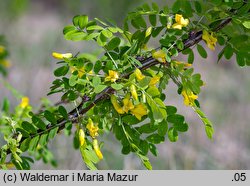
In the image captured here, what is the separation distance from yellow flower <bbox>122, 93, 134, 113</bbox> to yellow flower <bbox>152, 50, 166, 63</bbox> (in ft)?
0.32

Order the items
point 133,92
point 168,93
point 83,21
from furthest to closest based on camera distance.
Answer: point 168,93, point 83,21, point 133,92

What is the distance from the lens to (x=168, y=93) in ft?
13.4

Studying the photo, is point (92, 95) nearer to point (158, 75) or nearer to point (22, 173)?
point (158, 75)

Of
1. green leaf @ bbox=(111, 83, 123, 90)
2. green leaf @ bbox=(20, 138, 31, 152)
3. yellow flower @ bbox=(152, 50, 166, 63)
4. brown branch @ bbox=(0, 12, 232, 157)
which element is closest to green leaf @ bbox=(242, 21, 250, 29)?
brown branch @ bbox=(0, 12, 232, 157)

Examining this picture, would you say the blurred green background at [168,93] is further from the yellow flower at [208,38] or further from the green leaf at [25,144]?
the yellow flower at [208,38]

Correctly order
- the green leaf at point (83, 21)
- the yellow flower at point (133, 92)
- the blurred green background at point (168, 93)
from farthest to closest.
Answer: the blurred green background at point (168, 93) → the green leaf at point (83, 21) → the yellow flower at point (133, 92)

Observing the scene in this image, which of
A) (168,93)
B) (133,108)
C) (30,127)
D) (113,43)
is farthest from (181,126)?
(168,93)

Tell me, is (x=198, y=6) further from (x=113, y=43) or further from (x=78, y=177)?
(x=78, y=177)

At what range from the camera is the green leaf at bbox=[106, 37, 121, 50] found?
1.03 metres

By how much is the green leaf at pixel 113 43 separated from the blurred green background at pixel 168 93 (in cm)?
100

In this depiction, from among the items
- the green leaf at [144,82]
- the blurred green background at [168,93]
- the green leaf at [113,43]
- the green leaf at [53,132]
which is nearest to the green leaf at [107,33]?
the green leaf at [113,43]

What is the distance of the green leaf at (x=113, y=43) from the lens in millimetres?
1032

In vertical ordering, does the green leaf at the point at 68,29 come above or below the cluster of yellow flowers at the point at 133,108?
above

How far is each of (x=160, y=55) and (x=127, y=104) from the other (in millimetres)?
119
